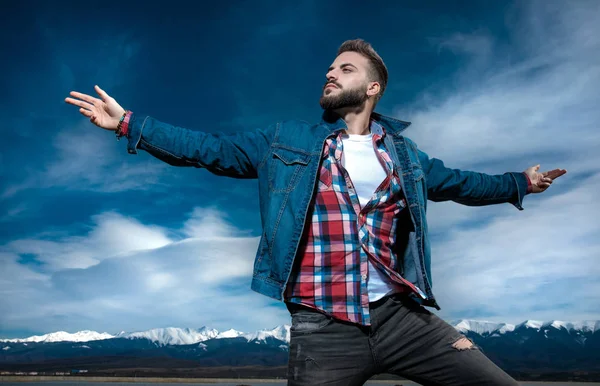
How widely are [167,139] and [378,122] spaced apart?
2.29 m

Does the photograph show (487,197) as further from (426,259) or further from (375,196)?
(375,196)

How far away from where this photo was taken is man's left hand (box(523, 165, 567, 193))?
6.07 metres

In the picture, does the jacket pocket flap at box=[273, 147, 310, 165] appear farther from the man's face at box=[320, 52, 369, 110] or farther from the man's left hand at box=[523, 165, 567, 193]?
the man's left hand at box=[523, 165, 567, 193]

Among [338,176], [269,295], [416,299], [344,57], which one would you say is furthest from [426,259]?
[344,57]

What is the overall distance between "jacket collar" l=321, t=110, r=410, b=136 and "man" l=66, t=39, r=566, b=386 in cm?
2

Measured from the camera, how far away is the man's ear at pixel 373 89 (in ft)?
17.4

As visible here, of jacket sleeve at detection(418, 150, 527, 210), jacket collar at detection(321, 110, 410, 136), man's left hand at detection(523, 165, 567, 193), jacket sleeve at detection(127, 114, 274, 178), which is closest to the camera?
jacket sleeve at detection(127, 114, 274, 178)

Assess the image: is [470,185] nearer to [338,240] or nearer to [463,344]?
[463,344]

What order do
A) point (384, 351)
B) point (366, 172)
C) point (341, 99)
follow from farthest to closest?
1. point (341, 99)
2. point (366, 172)
3. point (384, 351)

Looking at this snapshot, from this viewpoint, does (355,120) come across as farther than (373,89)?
No

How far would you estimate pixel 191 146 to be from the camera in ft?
14.5

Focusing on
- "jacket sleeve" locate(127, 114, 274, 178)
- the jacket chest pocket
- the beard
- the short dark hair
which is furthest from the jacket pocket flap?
the short dark hair

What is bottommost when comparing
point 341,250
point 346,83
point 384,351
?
point 384,351

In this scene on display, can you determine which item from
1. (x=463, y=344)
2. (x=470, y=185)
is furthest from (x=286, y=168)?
(x=470, y=185)
